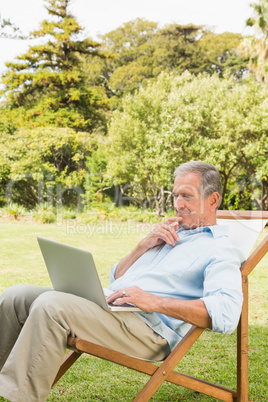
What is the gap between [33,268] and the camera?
757 cm

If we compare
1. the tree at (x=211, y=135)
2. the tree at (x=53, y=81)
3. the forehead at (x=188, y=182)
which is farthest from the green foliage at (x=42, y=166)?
the forehead at (x=188, y=182)

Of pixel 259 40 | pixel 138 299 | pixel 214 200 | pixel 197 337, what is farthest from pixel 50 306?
pixel 259 40

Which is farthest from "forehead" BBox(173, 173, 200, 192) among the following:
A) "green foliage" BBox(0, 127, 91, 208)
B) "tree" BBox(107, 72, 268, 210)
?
"green foliage" BBox(0, 127, 91, 208)

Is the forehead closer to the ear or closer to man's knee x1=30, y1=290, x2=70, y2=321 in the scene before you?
the ear

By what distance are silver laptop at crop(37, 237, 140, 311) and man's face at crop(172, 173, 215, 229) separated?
0.58 m

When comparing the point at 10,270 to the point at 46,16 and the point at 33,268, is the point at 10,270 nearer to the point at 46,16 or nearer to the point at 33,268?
the point at 33,268

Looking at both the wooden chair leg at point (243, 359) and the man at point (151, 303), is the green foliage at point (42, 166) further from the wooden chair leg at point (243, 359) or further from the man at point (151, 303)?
the wooden chair leg at point (243, 359)

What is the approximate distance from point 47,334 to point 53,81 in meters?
18.5

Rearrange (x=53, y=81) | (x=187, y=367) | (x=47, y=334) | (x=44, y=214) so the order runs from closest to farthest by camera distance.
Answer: (x=47, y=334) < (x=187, y=367) < (x=44, y=214) < (x=53, y=81)

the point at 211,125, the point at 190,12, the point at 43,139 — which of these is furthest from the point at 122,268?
the point at 190,12

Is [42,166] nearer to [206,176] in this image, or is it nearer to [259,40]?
[259,40]

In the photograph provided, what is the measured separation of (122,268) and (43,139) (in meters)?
13.8

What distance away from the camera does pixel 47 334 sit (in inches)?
75.4

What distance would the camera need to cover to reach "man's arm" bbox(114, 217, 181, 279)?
2.41 metres
